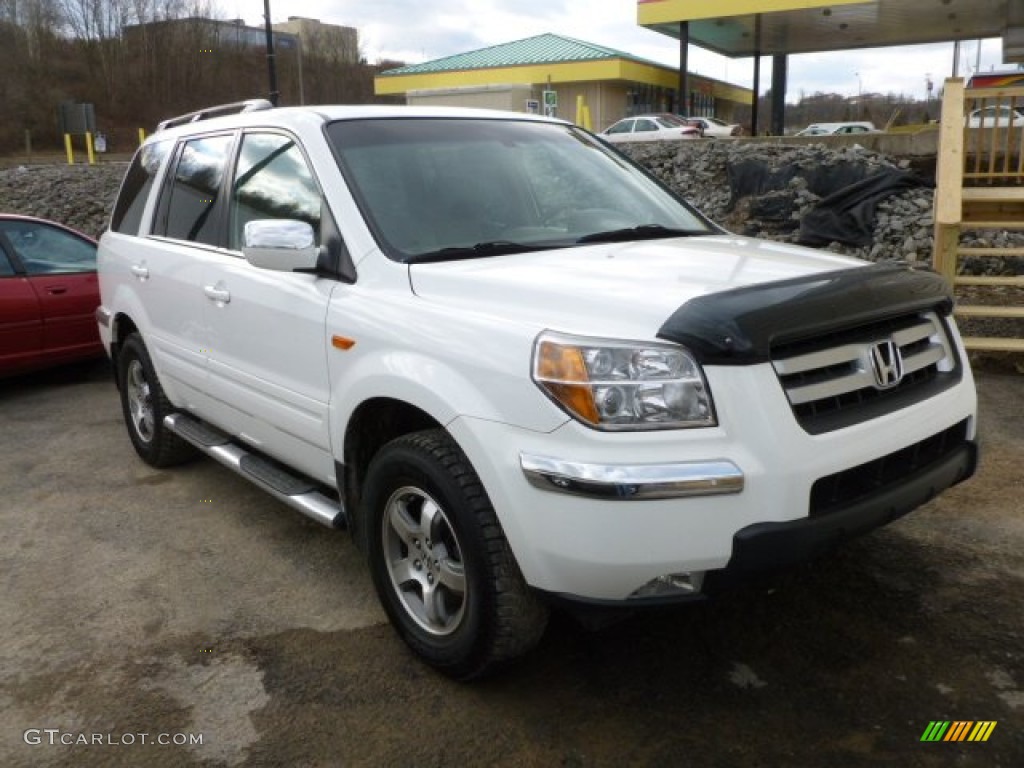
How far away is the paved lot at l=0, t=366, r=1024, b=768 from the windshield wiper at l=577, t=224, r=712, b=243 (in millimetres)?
1420

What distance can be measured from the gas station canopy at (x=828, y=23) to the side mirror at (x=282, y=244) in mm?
25191

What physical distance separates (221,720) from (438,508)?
963 mm

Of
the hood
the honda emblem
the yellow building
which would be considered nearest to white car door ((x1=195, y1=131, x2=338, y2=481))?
the hood

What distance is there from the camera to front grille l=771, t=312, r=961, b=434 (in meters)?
2.52

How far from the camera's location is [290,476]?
12.8ft

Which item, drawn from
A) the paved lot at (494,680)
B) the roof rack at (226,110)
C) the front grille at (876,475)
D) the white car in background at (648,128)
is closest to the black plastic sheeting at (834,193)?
the paved lot at (494,680)

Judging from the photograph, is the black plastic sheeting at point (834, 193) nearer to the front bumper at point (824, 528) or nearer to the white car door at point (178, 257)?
the white car door at point (178, 257)

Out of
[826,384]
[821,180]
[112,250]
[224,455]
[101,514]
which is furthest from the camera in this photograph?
[821,180]

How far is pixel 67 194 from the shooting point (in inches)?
734

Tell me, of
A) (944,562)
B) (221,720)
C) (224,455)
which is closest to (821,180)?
(944,562)

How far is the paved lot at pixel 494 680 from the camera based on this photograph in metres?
2.68

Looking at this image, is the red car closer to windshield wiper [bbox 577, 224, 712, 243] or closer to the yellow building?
windshield wiper [bbox 577, 224, 712, 243]

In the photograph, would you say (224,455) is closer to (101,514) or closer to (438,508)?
(101,514)

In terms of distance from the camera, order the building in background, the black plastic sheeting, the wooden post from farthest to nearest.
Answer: the building in background → the black plastic sheeting → the wooden post
